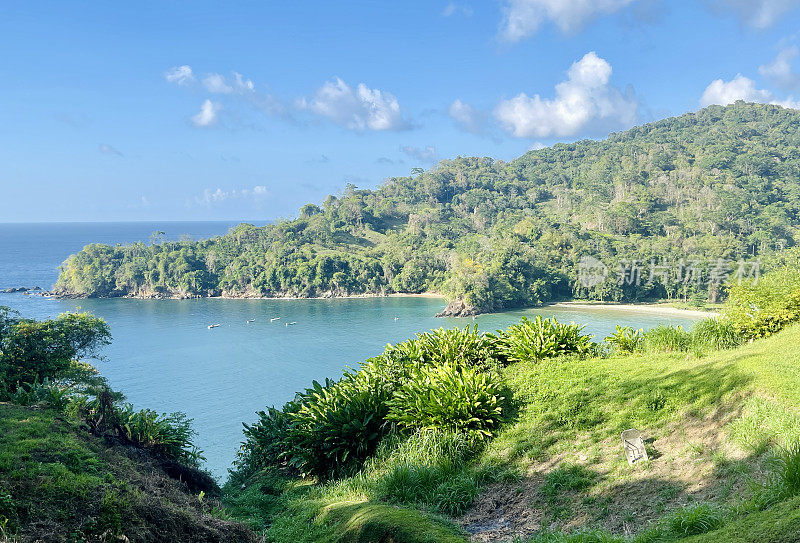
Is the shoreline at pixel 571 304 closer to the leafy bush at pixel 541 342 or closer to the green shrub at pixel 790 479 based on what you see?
the leafy bush at pixel 541 342

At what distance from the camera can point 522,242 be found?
73.8m

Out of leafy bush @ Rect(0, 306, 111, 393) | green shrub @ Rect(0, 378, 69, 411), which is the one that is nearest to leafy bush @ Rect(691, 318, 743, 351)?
green shrub @ Rect(0, 378, 69, 411)

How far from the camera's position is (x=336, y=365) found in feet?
131

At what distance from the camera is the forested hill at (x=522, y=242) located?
61.8m

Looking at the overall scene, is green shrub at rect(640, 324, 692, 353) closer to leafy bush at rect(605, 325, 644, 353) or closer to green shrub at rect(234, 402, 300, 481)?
leafy bush at rect(605, 325, 644, 353)

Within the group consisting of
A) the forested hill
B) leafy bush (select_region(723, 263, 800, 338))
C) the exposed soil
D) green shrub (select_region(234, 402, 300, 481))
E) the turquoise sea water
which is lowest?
the turquoise sea water

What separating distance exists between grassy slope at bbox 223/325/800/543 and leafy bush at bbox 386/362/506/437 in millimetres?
327

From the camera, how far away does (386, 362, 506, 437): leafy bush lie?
255 inches

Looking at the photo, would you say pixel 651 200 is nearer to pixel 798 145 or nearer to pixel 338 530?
pixel 798 145

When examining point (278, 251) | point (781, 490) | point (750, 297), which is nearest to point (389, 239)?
point (278, 251)

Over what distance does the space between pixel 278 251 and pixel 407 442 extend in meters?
72.0

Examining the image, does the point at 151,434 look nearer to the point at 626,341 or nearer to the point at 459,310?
the point at 626,341

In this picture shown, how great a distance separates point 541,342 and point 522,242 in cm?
6698

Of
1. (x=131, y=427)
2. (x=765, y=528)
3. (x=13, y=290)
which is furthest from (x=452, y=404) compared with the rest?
(x=13, y=290)
